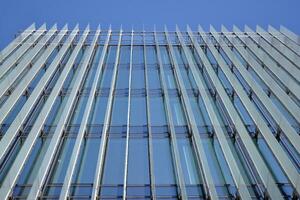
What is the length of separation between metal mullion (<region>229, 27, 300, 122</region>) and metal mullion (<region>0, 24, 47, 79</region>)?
12.7 meters

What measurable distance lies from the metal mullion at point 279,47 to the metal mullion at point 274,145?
648 cm

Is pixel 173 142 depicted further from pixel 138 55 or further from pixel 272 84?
pixel 138 55

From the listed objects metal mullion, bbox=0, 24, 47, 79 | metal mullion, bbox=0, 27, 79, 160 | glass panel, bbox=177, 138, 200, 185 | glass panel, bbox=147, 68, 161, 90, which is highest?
metal mullion, bbox=0, 24, 47, 79

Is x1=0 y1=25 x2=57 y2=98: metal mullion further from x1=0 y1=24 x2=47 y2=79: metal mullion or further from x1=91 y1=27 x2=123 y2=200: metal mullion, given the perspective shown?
x1=91 y1=27 x2=123 y2=200: metal mullion

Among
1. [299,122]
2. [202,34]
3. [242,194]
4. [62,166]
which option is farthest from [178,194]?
[202,34]

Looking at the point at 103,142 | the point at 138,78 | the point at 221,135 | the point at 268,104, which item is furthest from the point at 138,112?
the point at 268,104

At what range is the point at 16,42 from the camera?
3331cm

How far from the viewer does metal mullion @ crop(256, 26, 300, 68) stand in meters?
28.8

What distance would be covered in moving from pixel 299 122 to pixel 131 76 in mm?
10314

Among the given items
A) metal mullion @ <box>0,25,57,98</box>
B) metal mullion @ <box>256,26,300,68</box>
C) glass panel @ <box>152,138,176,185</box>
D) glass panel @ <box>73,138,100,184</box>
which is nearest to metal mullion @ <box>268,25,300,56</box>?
metal mullion @ <box>256,26,300,68</box>

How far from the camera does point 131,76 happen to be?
2778 centimetres

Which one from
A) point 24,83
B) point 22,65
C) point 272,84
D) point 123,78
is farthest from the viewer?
point 22,65

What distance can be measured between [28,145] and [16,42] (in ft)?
51.7

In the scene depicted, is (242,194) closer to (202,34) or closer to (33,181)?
(33,181)
